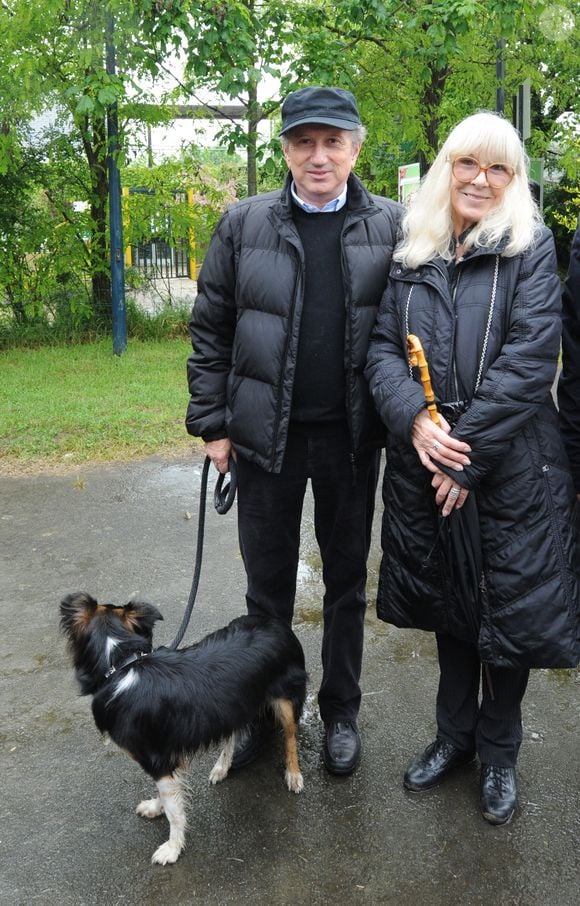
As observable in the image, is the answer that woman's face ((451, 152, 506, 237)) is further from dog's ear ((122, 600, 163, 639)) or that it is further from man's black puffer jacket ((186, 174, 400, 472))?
dog's ear ((122, 600, 163, 639))

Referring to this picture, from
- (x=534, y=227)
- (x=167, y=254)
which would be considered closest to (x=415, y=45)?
(x=167, y=254)

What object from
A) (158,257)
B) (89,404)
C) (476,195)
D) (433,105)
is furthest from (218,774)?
(158,257)

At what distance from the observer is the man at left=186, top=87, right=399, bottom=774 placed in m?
2.78

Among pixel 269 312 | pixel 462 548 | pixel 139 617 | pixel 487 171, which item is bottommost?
pixel 139 617

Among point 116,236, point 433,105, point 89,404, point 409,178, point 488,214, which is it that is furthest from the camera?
point 433,105

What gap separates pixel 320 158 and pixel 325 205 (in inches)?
6.3

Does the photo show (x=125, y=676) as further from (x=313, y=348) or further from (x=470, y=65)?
(x=470, y=65)

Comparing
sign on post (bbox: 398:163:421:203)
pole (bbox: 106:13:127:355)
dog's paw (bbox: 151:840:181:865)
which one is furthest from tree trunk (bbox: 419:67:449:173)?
dog's paw (bbox: 151:840:181:865)

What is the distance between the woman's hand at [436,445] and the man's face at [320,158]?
2.77 feet

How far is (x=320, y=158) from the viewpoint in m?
2.74

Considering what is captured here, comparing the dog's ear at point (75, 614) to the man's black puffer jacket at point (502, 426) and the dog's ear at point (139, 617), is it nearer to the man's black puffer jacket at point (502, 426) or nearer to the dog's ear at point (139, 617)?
the dog's ear at point (139, 617)

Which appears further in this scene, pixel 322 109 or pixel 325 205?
pixel 325 205

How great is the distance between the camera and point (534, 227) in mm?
2568

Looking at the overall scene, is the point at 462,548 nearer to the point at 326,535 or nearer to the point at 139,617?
the point at 326,535
